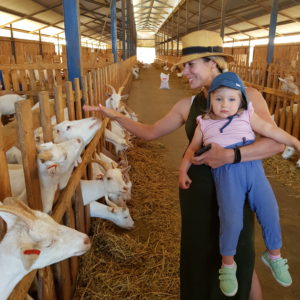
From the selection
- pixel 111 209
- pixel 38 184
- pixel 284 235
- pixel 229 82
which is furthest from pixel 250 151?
pixel 284 235

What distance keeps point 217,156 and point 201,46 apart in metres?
0.72

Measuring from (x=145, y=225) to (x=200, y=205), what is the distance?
6.88 feet

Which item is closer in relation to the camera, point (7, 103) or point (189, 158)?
point (189, 158)

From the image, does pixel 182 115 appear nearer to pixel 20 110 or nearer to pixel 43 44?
pixel 20 110

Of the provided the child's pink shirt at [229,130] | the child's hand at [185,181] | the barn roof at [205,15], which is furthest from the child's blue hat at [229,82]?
the barn roof at [205,15]

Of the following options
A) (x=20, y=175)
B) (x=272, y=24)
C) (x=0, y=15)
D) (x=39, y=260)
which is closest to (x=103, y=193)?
(x=20, y=175)

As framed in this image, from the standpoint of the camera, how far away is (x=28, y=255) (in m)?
→ 1.42

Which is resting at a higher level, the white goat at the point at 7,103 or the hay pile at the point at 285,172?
the white goat at the point at 7,103

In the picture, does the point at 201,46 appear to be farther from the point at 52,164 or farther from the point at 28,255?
the point at 28,255

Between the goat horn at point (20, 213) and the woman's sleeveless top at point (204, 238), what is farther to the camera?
the woman's sleeveless top at point (204, 238)

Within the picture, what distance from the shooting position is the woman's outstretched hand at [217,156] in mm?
1784

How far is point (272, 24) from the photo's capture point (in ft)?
33.2

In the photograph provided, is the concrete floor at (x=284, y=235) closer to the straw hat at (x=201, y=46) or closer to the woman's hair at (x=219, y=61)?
the woman's hair at (x=219, y=61)

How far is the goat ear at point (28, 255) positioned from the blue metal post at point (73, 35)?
3146 mm
